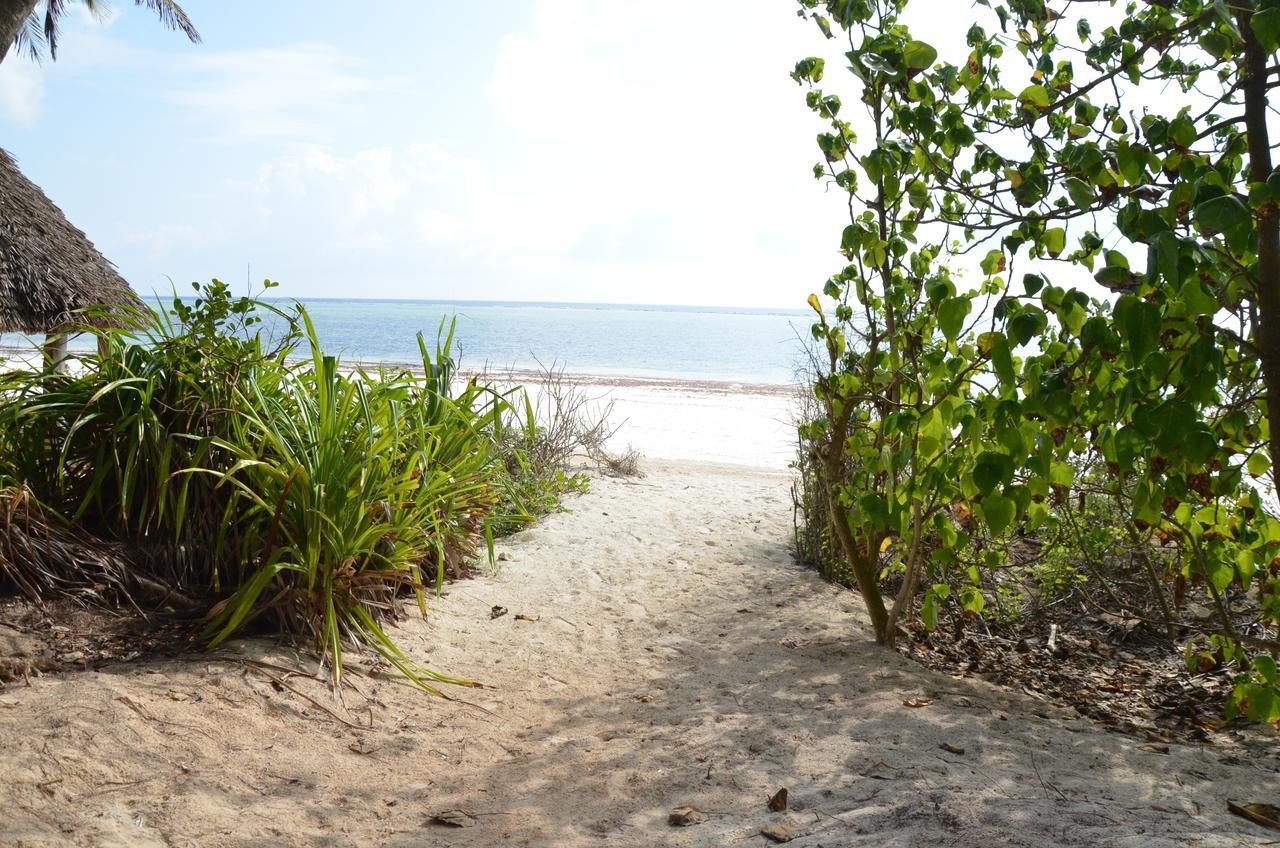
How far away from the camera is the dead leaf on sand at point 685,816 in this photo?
2.46 metres

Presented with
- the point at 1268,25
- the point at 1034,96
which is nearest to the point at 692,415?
the point at 1034,96

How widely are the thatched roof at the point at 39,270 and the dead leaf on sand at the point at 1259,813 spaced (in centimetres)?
884

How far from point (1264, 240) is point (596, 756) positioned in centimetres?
243

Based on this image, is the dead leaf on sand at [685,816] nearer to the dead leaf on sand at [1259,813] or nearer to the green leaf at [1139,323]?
the dead leaf on sand at [1259,813]

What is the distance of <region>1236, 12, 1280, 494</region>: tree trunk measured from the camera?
6.79ft

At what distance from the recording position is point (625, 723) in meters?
3.35

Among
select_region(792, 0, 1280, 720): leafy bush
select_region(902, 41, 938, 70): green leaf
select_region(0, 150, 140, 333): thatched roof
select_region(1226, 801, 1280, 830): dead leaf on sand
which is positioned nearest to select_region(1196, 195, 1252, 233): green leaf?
select_region(792, 0, 1280, 720): leafy bush

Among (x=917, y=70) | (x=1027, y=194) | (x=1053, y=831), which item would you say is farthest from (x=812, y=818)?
(x=917, y=70)

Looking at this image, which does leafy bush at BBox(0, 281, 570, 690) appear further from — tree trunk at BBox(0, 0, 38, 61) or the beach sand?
tree trunk at BBox(0, 0, 38, 61)

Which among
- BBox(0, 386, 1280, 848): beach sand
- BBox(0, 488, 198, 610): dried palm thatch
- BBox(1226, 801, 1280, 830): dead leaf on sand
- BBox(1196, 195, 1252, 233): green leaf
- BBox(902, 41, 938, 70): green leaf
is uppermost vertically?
BBox(902, 41, 938, 70): green leaf

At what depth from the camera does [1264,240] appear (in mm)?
2062

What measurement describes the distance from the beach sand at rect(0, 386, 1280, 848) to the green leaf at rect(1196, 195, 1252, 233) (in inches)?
52.4

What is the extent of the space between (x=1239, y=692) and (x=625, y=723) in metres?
1.98

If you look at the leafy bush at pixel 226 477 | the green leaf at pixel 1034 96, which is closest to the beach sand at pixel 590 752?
the leafy bush at pixel 226 477
